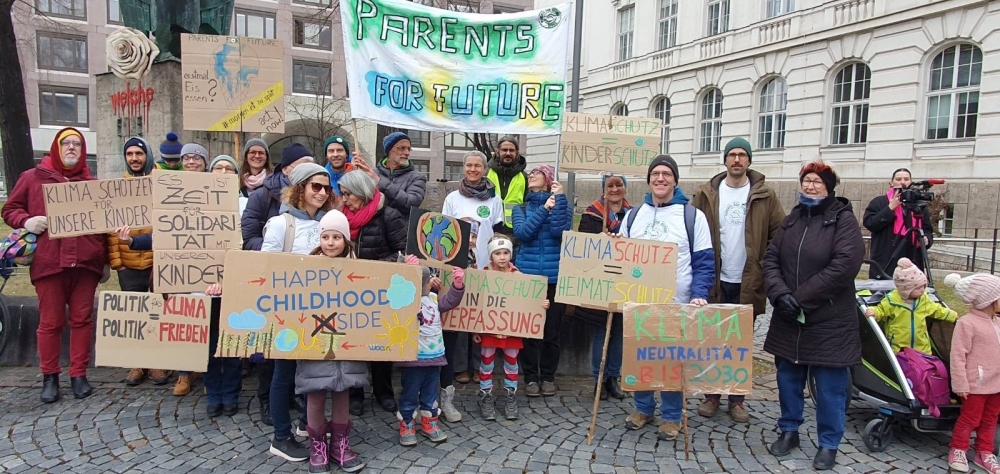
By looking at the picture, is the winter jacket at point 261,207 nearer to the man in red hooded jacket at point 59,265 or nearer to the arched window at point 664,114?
the man in red hooded jacket at point 59,265

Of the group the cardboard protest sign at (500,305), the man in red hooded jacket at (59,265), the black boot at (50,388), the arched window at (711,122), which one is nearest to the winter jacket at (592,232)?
the cardboard protest sign at (500,305)

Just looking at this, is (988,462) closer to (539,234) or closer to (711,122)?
(539,234)

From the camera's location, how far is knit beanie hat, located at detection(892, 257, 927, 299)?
423 cm

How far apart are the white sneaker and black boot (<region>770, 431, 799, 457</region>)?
7.45ft

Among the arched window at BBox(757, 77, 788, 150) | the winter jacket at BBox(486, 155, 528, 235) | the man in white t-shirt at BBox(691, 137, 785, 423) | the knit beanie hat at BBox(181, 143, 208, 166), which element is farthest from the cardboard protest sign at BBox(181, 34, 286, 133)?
the arched window at BBox(757, 77, 788, 150)

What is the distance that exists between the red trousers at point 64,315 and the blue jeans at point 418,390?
2824mm

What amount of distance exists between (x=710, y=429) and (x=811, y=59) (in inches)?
762

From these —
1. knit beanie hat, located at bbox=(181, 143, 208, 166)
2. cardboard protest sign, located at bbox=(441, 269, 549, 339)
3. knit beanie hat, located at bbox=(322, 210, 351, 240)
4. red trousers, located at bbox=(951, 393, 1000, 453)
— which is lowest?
red trousers, located at bbox=(951, 393, 1000, 453)

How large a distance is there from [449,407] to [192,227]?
7.68 feet

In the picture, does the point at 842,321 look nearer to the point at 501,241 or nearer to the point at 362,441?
the point at 501,241

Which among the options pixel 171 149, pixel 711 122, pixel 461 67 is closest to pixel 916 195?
pixel 461 67

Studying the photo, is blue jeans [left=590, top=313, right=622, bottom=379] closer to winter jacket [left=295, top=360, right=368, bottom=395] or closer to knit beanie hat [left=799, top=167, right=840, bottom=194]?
knit beanie hat [left=799, top=167, right=840, bottom=194]

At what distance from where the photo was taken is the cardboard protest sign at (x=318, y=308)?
3.62m

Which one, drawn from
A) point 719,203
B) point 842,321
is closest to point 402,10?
point 719,203
